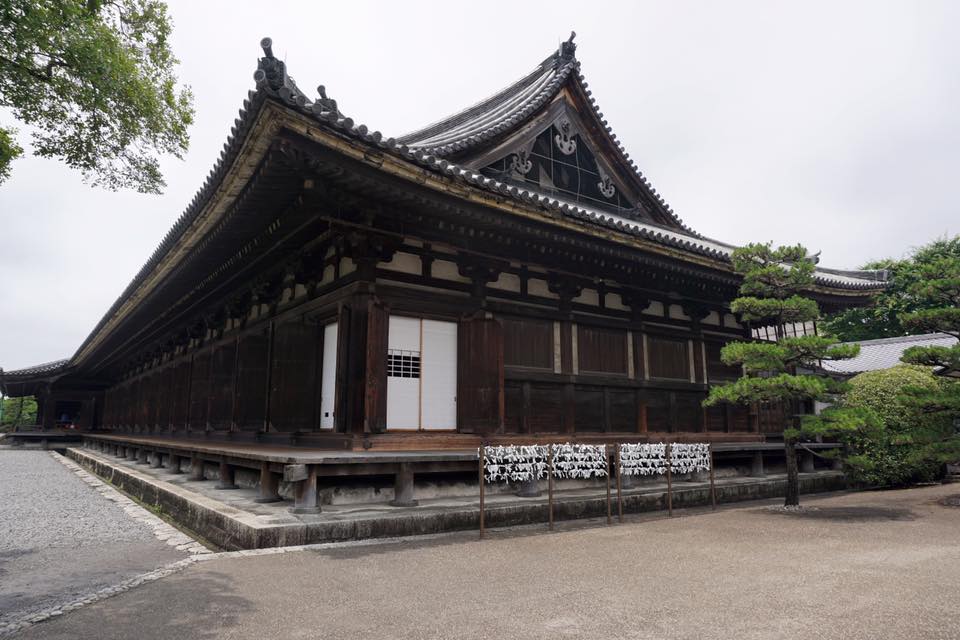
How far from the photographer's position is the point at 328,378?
9336mm

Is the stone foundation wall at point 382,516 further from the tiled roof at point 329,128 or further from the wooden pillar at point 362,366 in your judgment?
the tiled roof at point 329,128

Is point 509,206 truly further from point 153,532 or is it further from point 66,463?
point 66,463

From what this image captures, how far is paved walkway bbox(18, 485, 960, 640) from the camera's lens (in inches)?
150

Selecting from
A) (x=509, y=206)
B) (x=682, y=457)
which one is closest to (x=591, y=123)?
(x=509, y=206)

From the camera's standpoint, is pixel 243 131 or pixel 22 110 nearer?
pixel 22 110

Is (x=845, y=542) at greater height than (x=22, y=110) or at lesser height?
lesser

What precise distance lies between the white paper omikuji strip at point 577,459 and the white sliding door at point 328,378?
3585mm

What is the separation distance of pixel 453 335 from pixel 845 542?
586 cm

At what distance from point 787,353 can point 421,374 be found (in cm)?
580

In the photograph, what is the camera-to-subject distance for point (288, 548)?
604 cm

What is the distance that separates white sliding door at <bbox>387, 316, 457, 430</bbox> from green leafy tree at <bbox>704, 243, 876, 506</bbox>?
429 cm

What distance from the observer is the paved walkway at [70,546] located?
4980 millimetres

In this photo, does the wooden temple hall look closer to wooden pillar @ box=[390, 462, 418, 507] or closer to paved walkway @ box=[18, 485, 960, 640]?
wooden pillar @ box=[390, 462, 418, 507]

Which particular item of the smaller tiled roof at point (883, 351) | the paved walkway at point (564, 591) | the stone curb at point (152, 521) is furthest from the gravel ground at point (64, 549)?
the smaller tiled roof at point (883, 351)
